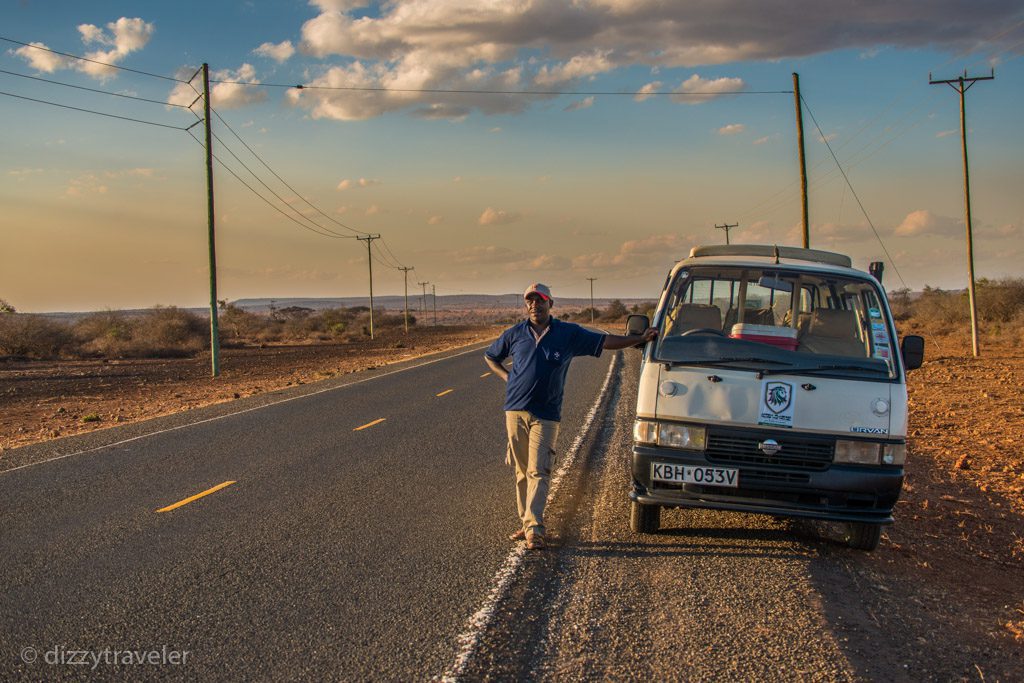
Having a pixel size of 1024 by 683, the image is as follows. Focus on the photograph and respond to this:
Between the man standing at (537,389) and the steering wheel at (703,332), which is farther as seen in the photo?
the steering wheel at (703,332)

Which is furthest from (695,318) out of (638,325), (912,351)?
(912,351)

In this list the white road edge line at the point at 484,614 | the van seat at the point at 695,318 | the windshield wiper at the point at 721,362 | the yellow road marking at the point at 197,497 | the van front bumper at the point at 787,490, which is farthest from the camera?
the yellow road marking at the point at 197,497

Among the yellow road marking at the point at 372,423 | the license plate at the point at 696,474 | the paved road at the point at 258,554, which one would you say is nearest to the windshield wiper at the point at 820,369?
the license plate at the point at 696,474

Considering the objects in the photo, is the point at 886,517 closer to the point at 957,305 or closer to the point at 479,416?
the point at 479,416

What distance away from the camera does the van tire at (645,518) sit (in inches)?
A: 259

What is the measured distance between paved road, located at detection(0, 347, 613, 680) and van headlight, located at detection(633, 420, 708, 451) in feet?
4.39

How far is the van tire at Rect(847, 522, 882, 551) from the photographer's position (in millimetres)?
6273

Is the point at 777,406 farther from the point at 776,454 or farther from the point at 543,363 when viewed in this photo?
the point at 543,363

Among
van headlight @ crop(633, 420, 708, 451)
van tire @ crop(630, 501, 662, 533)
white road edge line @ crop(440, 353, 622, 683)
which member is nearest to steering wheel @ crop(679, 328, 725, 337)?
van headlight @ crop(633, 420, 708, 451)

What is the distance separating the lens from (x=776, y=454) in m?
6.04

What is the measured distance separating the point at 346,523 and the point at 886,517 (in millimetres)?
4114

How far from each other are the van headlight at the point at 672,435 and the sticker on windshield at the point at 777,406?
42cm

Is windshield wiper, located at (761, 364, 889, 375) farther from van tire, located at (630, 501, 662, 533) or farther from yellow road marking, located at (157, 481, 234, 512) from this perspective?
yellow road marking, located at (157, 481, 234, 512)

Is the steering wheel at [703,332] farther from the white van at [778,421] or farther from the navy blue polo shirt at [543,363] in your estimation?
the navy blue polo shirt at [543,363]
